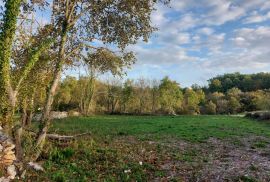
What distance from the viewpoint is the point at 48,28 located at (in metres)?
20.5

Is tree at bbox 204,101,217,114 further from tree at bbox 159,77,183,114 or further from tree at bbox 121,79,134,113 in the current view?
tree at bbox 121,79,134,113

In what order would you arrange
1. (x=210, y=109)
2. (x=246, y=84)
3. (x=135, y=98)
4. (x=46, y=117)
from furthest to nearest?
1. (x=246, y=84)
2. (x=210, y=109)
3. (x=135, y=98)
4. (x=46, y=117)

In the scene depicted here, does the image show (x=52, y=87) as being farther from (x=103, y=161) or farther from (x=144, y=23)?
(x=144, y=23)

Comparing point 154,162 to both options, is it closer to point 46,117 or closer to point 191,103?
point 46,117

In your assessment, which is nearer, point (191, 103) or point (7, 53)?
point (7, 53)

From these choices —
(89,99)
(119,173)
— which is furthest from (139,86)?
(119,173)

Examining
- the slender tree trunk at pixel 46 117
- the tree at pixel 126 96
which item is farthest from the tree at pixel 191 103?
the slender tree trunk at pixel 46 117

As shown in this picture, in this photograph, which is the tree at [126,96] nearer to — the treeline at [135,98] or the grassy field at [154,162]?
the treeline at [135,98]

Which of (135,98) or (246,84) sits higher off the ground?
(246,84)

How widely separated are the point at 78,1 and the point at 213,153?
12.1 meters

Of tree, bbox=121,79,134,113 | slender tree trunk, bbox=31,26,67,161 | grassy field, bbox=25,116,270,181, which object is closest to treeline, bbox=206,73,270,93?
tree, bbox=121,79,134,113

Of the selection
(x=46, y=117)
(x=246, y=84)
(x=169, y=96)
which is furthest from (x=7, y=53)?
(x=246, y=84)

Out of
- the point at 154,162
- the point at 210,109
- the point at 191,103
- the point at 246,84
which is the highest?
the point at 246,84

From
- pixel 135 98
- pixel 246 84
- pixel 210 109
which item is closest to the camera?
pixel 135 98
